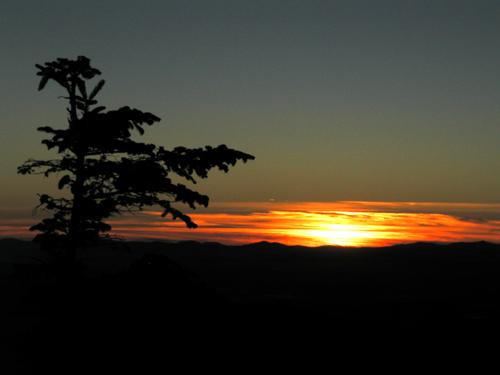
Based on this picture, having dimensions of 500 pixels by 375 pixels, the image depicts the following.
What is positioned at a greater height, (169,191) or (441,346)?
(169,191)

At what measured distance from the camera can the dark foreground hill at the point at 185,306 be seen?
840 inches

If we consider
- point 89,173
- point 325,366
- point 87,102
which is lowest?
point 325,366

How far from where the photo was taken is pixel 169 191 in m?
21.3

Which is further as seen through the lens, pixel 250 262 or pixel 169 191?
pixel 250 262

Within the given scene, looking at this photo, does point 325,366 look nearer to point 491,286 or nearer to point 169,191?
point 169,191

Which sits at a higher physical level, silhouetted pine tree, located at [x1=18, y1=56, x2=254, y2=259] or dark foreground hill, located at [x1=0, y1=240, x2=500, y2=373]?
silhouetted pine tree, located at [x1=18, y1=56, x2=254, y2=259]

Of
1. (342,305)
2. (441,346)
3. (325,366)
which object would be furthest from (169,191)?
(342,305)

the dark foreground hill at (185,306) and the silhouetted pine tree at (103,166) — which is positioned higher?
the silhouetted pine tree at (103,166)

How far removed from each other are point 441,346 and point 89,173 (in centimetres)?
1762

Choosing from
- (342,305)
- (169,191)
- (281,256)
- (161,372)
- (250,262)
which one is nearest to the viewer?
(161,372)

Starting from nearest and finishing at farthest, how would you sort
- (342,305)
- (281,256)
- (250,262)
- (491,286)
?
(342,305)
(491,286)
(250,262)
(281,256)

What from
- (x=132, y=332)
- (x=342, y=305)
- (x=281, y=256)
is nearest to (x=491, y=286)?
(x=342, y=305)

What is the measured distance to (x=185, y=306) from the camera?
76.9ft

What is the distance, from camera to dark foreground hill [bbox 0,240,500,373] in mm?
21330
